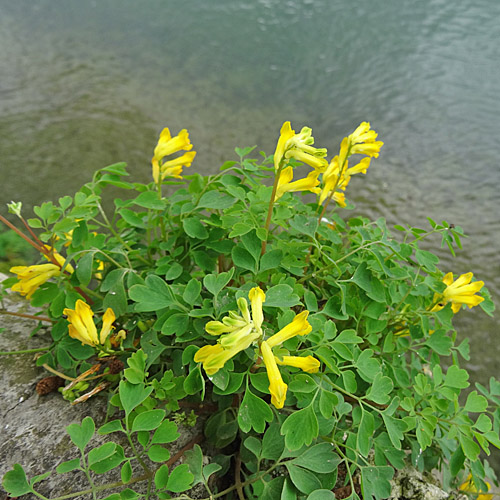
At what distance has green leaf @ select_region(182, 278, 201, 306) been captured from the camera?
85 centimetres

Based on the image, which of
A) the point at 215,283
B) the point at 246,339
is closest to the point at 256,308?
the point at 246,339

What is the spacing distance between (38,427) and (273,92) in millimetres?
3123

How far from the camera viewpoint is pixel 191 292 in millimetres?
864

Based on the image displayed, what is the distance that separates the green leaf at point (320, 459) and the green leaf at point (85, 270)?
1.90 feet

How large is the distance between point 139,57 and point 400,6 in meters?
3.06

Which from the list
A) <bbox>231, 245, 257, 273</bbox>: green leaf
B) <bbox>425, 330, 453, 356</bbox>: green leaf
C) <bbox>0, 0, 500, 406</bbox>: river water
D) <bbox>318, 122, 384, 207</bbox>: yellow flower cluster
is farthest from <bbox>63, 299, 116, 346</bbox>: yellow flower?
<bbox>0, 0, 500, 406</bbox>: river water

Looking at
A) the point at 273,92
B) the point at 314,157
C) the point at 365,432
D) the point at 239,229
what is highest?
the point at 314,157

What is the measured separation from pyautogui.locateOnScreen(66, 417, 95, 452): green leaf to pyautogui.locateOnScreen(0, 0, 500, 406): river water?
1.74 meters

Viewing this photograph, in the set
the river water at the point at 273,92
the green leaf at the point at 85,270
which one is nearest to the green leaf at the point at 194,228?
the green leaf at the point at 85,270

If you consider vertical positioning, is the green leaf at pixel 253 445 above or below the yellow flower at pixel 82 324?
below

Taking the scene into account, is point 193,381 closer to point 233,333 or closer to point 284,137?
point 233,333

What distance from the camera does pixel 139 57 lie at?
3.83 metres

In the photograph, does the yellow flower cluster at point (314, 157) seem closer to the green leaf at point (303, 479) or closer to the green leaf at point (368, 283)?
the green leaf at point (368, 283)

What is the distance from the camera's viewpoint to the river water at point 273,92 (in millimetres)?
2631
